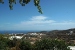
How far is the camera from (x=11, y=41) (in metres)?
28.7

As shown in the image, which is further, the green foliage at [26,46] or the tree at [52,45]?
the green foliage at [26,46]

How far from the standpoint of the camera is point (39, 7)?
462 cm

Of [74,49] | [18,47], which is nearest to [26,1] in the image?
[74,49]

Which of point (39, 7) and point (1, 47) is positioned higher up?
point (39, 7)

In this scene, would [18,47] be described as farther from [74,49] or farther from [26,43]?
[74,49]

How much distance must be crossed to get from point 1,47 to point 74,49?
26.7 ft

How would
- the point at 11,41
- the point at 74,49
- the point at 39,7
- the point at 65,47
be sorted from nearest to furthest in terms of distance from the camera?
the point at 39,7 < the point at 65,47 < the point at 74,49 < the point at 11,41

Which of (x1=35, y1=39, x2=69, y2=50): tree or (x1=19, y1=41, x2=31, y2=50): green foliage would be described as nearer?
(x1=35, y1=39, x2=69, y2=50): tree

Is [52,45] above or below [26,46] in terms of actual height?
above

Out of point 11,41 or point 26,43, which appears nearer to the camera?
point 26,43

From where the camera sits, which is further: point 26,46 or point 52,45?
point 26,46

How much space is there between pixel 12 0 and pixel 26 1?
1.11 feet

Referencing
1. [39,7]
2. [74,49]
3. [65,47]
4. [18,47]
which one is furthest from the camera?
[18,47]

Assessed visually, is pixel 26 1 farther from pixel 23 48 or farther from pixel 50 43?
pixel 23 48
